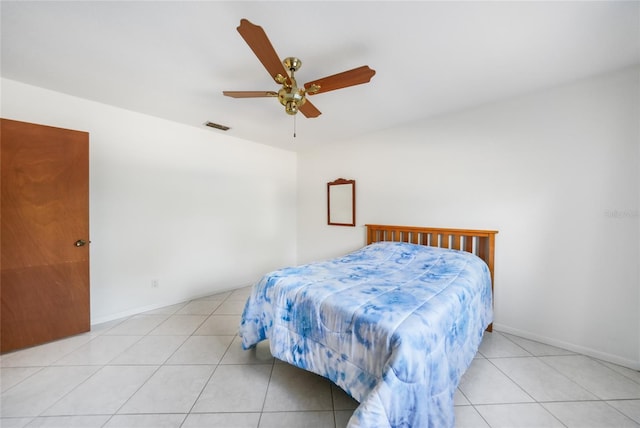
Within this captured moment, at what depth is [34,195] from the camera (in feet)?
6.73

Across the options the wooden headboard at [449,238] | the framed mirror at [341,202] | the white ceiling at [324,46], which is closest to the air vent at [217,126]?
the white ceiling at [324,46]

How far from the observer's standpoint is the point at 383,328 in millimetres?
1190

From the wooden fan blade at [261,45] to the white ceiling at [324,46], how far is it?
243 mm

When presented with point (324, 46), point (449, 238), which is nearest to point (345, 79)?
point (324, 46)

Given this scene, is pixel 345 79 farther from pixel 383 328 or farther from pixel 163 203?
pixel 163 203

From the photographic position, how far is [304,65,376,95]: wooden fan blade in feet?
4.79

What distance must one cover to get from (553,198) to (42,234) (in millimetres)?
4645

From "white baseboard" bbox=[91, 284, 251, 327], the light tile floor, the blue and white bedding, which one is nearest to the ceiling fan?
the blue and white bedding

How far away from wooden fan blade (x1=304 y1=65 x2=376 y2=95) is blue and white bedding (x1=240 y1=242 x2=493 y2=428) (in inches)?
56.4

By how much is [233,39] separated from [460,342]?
8.17 ft

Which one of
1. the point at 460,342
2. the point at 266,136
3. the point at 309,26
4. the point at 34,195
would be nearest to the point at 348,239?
the point at 266,136

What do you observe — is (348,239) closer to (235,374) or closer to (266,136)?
(266,136)

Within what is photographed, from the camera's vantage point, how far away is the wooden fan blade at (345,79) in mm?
1460

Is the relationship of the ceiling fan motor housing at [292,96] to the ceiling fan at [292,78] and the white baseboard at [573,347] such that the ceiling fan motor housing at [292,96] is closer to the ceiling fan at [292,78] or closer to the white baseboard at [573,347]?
the ceiling fan at [292,78]
